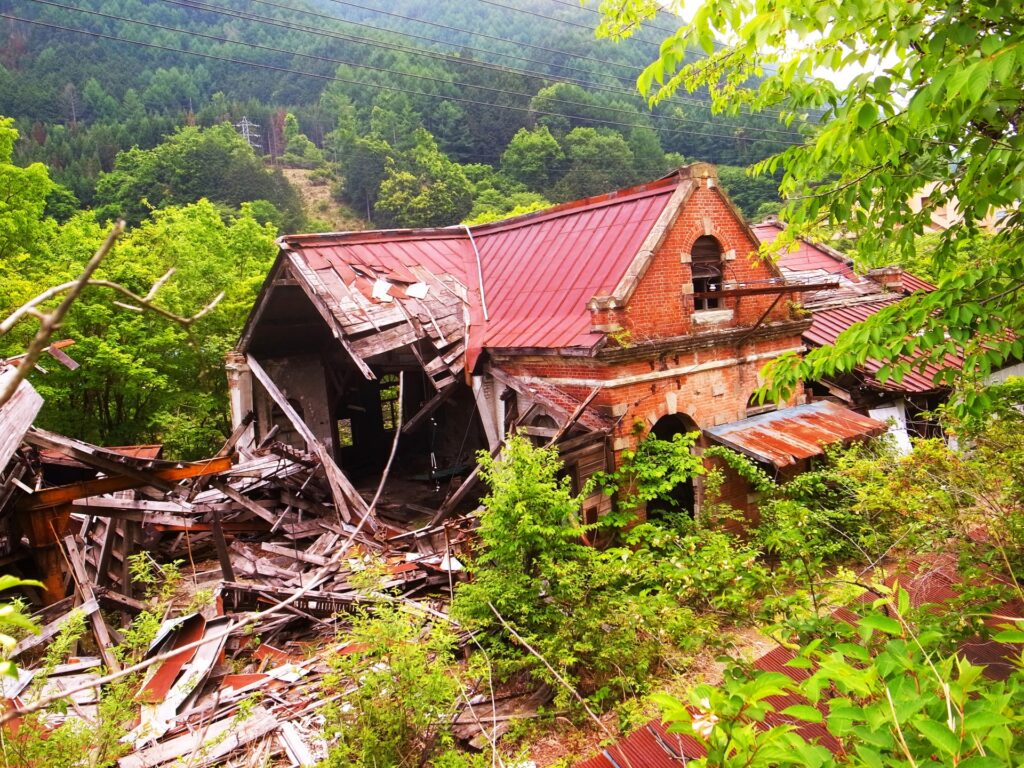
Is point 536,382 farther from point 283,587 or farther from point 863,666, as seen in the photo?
point 863,666

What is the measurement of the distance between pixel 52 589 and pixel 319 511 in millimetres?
4804

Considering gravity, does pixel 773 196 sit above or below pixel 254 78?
below

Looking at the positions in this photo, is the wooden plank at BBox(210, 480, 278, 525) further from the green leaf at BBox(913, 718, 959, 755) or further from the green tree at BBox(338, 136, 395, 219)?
the green tree at BBox(338, 136, 395, 219)

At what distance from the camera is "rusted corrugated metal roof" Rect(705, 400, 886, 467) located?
38.3 feet

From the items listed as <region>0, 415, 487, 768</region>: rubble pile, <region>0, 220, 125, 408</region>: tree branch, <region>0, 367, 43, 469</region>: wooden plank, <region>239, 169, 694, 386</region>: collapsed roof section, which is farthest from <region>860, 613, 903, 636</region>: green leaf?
<region>239, 169, 694, 386</region>: collapsed roof section

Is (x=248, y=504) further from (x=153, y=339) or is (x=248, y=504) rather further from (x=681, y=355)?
(x=681, y=355)

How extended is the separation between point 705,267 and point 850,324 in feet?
15.1

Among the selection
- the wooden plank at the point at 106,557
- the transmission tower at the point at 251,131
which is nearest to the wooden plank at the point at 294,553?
the wooden plank at the point at 106,557

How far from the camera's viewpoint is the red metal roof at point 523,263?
12242 mm

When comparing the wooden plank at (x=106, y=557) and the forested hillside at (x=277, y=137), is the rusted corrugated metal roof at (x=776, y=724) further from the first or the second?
the forested hillside at (x=277, y=137)

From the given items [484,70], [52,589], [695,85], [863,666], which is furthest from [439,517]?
[484,70]

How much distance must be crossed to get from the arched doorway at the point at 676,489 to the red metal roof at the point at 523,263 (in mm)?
2781

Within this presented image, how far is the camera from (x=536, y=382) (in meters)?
12.1

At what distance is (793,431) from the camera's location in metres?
12.7
